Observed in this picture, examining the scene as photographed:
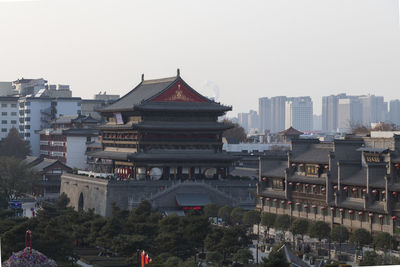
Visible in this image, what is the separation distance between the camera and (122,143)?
107688 mm

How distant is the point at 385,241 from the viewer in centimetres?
5919

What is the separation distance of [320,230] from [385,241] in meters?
7.56

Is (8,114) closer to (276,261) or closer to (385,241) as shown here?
(385,241)

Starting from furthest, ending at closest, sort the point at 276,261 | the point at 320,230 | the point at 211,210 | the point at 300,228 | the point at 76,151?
the point at 76,151
the point at 211,210
the point at 300,228
the point at 320,230
the point at 276,261

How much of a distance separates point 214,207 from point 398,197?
28310 millimetres

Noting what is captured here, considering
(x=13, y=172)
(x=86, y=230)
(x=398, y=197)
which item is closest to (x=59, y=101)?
(x=13, y=172)

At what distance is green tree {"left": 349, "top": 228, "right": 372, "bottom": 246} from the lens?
61.4 m

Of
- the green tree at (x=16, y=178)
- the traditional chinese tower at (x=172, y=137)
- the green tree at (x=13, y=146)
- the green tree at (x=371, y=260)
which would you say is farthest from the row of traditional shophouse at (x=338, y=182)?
the green tree at (x=13, y=146)

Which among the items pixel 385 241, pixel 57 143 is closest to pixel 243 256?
pixel 385 241

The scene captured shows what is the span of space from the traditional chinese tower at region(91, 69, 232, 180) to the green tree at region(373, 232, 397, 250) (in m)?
44.2

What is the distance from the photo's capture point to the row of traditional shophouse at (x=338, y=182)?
63.7m

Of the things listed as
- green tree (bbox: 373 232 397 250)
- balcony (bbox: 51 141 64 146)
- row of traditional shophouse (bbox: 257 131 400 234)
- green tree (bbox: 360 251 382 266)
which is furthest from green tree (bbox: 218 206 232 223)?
balcony (bbox: 51 141 64 146)

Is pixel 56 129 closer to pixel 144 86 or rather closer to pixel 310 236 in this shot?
pixel 144 86

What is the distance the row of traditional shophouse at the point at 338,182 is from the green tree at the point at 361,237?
6.93ft
